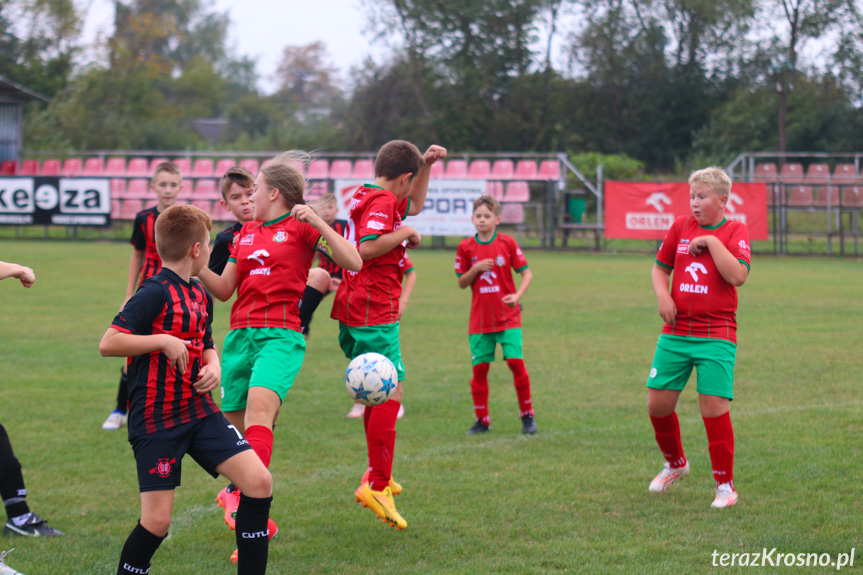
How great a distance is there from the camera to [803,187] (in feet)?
74.7

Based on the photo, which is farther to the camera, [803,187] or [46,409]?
[803,187]

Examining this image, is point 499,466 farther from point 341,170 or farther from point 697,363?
point 341,170

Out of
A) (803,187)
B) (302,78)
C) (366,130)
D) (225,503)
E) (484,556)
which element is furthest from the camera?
(302,78)

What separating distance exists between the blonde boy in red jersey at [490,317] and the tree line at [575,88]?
98.0 ft

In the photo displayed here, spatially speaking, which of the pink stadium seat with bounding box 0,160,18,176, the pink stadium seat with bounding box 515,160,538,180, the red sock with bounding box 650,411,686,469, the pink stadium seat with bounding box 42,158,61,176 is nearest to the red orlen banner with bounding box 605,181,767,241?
the pink stadium seat with bounding box 515,160,538,180

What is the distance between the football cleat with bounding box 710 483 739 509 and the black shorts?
8.65ft

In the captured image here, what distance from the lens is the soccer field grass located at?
402 cm

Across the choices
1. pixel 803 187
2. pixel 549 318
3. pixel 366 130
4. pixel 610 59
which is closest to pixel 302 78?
pixel 366 130

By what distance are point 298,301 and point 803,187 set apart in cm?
2171

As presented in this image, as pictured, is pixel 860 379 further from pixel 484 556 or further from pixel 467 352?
pixel 484 556

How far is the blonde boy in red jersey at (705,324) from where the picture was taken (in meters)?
4.64

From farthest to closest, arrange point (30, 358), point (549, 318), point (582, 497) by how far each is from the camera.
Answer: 1. point (549, 318)
2. point (30, 358)
3. point (582, 497)

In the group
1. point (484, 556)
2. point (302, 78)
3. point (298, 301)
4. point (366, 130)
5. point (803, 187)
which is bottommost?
point (484, 556)

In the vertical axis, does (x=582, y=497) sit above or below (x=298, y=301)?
below
